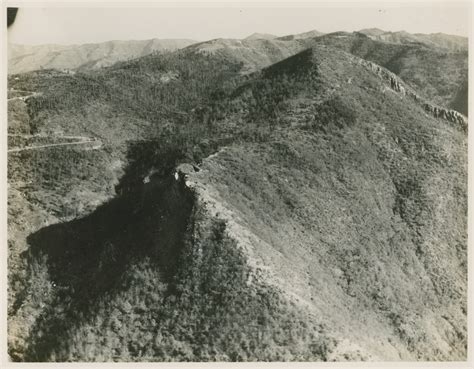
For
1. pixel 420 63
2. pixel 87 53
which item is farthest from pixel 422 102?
pixel 87 53

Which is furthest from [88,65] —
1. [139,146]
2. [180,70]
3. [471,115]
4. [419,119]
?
[471,115]

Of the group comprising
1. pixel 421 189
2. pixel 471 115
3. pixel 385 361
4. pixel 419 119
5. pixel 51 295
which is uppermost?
pixel 471 115

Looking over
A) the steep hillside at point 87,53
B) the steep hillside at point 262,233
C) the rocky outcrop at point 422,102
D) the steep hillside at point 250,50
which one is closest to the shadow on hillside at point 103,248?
the steep hillside at point 262,233

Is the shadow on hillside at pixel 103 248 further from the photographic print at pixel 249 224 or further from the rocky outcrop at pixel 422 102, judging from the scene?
the rocky outcrop at pixel 422 102

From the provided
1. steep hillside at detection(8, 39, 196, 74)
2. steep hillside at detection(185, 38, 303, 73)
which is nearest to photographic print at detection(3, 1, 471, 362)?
steep hillside at detection(185, 38, 303, 73)

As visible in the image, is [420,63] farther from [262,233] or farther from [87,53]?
[87,53]

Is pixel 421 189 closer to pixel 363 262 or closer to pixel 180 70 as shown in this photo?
pixel 363 262

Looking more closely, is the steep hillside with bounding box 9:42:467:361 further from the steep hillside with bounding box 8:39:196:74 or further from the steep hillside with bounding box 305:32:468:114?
the steep hillside with bounding box 8:39:196:74
